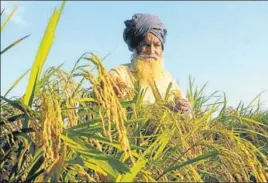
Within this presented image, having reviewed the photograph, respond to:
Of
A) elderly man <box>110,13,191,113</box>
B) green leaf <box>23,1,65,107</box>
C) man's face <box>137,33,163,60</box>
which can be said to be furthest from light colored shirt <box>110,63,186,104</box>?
green leaf <box>23,1,65,107</box>

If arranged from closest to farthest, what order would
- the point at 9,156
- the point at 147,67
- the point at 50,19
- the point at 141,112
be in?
1. the point at 50,19
2. the point at 9,156
3. the point at 141,112
4. the point at 147,67

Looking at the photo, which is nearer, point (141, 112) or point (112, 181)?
point (112, 181)

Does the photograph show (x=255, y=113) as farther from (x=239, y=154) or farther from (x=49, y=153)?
(x=49, y=153)

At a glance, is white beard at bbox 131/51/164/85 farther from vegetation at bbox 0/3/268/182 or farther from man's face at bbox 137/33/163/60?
vegetation at bbox 0/3/268/182

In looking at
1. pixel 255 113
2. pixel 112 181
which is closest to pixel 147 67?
pixel 255 113

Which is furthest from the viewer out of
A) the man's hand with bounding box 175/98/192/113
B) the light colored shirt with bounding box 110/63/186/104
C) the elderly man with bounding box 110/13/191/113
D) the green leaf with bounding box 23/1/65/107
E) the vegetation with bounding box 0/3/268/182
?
the elderly man with bounding box 110/13/191/113

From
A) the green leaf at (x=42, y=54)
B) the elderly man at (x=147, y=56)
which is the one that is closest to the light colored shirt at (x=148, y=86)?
the elderly man at (x=147, y=56)

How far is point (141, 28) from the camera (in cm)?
316

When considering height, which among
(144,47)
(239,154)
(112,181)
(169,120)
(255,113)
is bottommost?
(112,181)

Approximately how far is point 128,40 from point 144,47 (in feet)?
0.46

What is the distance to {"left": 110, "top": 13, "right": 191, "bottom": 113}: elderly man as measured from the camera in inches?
121

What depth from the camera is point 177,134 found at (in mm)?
1731

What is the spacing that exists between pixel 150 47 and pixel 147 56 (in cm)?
5

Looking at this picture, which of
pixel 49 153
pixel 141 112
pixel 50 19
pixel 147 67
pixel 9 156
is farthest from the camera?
pixel 147 67
